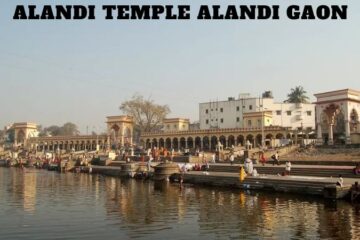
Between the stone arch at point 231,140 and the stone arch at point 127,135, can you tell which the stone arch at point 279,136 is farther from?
the stone arch at point 127,135

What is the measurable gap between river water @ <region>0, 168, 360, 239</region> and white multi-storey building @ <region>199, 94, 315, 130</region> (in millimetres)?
55417

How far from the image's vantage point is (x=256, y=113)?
80438 millimetres

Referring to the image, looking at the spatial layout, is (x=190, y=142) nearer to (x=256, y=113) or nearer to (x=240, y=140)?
(x=240, y=140)

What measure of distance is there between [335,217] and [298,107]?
233 ft

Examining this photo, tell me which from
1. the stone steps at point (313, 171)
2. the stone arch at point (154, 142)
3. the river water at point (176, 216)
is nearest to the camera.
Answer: the river water at point (176, 216)

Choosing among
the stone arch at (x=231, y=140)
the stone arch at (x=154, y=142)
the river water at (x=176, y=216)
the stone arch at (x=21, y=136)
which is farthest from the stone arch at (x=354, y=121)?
the stone arch at (x=21, y=136)

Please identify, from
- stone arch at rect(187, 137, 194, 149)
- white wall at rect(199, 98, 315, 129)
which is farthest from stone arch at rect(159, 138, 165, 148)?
white wall at rect(199, 98, 315, 129)

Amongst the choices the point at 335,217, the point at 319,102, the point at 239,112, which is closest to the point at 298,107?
the point at 239,112

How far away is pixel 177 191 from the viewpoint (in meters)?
27.5

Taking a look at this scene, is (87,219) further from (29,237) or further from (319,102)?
(319,102)

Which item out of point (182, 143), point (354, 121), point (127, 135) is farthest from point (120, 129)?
point (354, 121)

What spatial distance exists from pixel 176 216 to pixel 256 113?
64.8 metres

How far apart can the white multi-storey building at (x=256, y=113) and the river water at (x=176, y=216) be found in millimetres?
55417

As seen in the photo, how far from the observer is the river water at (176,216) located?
1417 centimetres
